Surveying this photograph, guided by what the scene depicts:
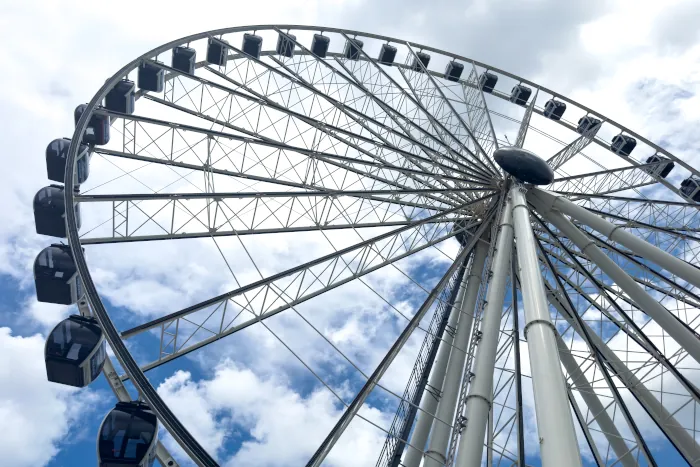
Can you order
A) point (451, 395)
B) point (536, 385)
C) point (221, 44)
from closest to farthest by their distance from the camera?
1. point (536, 385)
2. point (451, 395)
3. point (221, 44)

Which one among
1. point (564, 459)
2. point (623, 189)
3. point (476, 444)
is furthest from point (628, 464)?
point (623, 189)

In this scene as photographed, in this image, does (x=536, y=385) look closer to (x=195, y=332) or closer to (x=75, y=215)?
(x=195, y=332)

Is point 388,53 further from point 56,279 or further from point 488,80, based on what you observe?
point 56,279

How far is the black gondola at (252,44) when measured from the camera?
74.5 feet

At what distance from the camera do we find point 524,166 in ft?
48.0

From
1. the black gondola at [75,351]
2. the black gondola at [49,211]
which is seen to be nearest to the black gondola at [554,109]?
the black gondola at [49,211]

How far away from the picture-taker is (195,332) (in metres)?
12.8

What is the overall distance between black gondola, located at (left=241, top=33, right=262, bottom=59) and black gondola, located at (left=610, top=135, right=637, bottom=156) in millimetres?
16154

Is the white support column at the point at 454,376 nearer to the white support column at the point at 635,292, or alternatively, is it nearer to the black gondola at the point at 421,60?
the white support column at the point at 635,292

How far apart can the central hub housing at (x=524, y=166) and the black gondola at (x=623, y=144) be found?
527 inches

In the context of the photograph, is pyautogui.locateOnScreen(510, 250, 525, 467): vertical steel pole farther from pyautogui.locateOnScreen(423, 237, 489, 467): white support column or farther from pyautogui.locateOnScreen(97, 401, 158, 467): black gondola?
pyautogui.locateOnScreen(97, 401, 158, 467): black gondola

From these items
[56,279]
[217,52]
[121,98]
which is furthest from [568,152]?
[56,279]

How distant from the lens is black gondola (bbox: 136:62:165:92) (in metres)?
18.5

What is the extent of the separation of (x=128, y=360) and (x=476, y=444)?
620 centimetres
